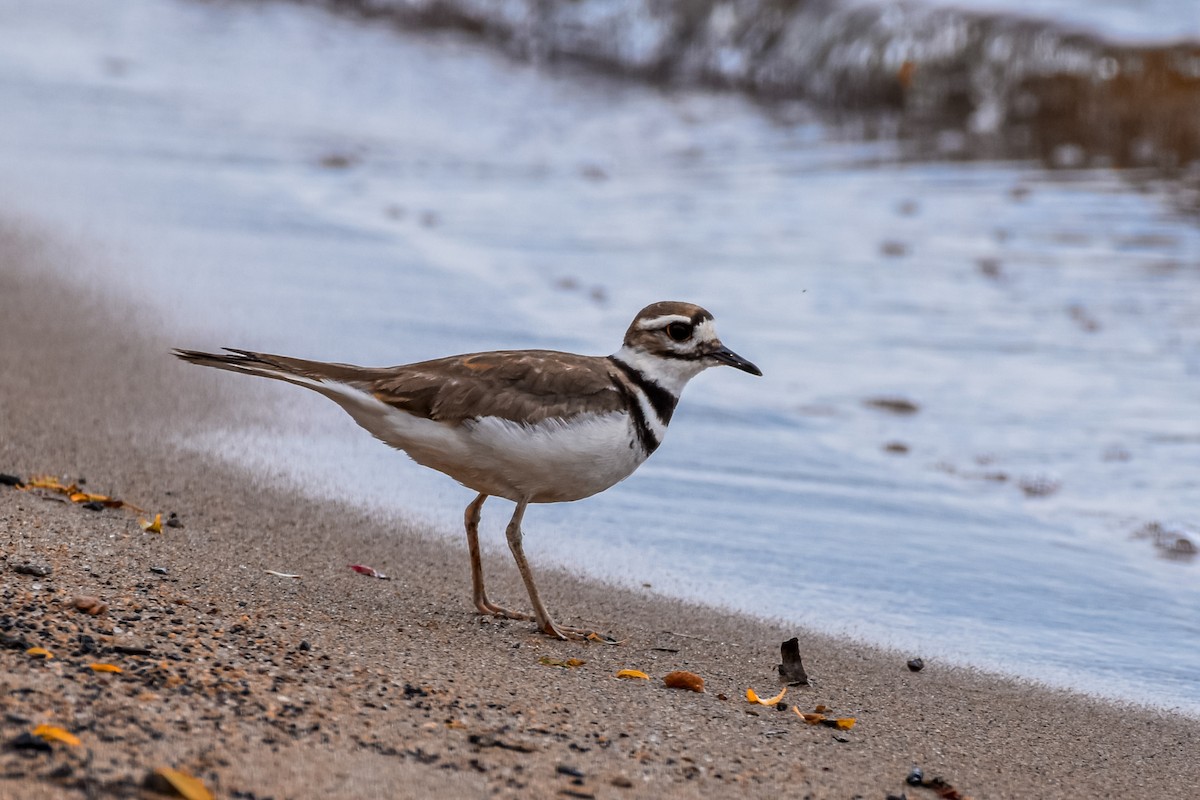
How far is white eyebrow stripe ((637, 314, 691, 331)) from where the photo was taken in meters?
4.48

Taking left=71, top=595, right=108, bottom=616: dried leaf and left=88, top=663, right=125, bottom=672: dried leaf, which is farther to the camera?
left=71, top=595, right=108, bottom=616: dried leaf

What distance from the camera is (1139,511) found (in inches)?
217

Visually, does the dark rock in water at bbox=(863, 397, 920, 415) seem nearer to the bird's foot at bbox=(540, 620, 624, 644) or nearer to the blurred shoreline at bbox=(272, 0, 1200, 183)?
the bird's foot at bbox=(540, 620, 624, 644)

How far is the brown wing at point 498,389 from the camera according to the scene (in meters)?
4.18

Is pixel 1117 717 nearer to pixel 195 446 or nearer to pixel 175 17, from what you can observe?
pixel 195 446

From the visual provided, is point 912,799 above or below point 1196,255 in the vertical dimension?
below

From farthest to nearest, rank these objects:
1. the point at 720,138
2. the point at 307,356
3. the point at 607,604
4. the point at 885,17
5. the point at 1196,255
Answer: the point at 885,17
the point at 720,138
the point at 1196,255
the point at 307,356
the point at 607,604

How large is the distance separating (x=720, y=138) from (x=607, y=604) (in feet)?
30.4

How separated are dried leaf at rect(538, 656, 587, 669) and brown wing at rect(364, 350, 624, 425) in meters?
0.70

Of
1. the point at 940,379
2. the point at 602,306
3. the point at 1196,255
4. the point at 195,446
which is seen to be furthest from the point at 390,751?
the point at 1196,255

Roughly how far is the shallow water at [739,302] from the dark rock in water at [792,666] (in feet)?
1.81

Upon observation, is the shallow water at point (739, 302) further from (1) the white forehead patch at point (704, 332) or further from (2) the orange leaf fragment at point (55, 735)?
(2) the orange leaf fragment at point (55, 735)

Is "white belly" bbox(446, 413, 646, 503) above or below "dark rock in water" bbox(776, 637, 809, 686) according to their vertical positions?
above

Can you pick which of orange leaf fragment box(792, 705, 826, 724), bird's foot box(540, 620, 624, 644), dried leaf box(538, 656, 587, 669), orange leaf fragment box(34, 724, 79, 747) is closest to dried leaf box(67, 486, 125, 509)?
bird's foot box(540, 620, 624, 644)
